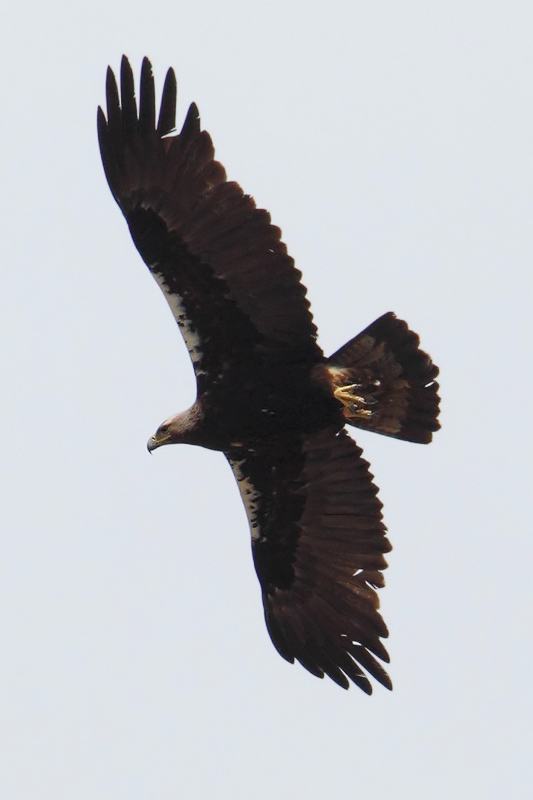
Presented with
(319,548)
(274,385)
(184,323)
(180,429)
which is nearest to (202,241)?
(184,323)

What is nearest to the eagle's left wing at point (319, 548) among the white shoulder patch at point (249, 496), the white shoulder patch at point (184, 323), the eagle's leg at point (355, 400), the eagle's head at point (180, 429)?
the white shoulder patch at point (249, 496)

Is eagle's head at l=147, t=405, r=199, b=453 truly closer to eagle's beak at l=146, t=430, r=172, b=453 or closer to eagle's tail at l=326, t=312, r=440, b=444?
eagle's beak at l=146, t=430, r=172, b=453

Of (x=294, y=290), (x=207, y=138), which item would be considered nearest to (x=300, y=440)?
(x=294, y=290)

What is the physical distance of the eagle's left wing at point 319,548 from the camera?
493 inches

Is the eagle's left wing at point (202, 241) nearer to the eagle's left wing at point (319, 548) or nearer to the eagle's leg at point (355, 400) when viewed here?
the eagle's leg at point (355, 400)

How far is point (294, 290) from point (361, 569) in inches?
91.5

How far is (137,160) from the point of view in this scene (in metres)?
11.6

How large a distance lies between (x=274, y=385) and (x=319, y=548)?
1542 millimetres

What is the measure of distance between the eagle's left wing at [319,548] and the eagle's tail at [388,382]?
335 millimetres

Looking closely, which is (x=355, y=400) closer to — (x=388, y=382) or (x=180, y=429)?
(x=388, y=382)

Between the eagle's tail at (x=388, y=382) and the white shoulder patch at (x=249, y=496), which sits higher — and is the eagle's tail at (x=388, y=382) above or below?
above

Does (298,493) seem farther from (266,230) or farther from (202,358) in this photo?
(266,230)

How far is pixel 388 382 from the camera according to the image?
1220 cm

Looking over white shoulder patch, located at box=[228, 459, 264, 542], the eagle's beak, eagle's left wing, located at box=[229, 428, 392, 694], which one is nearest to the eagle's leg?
eagle's left wing, located at box=[229, 428, 392, 694]
